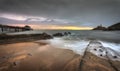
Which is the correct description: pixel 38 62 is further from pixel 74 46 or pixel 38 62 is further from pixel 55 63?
pixel 74 46

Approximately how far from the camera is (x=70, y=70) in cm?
488

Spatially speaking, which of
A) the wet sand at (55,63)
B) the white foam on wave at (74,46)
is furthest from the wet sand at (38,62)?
the white foam on wave at (74,46)

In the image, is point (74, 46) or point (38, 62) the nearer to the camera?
point (38, 62)

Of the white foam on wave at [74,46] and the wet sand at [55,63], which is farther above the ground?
the wet sand at [55,63]

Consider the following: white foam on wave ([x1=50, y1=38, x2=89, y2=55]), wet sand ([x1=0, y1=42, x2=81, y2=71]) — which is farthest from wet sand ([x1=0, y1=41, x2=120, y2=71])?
white foam on wave ([x1=50, y1=38, x2=89, y2=55])

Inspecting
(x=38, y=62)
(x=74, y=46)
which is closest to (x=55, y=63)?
(x=38, y=62)

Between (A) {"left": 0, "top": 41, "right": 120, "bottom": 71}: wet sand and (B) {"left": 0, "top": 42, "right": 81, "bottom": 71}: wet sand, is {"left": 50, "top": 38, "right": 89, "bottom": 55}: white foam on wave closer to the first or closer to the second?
(B) {"left": 0, "top": 42, "right": 81, "bottom": 71}: wet sand

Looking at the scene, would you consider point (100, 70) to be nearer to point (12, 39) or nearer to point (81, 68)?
point (81, 68)

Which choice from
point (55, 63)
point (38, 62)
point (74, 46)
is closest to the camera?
point (55, 63)

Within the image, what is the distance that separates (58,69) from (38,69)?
1037mm

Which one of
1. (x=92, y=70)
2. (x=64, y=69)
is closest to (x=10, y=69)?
(x=64, y=69)

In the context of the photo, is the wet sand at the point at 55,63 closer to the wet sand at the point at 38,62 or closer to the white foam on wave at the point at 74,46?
the wet sand at the point at 38,62

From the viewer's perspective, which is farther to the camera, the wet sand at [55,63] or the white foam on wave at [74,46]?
the white foam on wave at [74,46]

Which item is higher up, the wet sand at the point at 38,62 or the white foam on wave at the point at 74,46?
the wet sand at the point at 38,62
